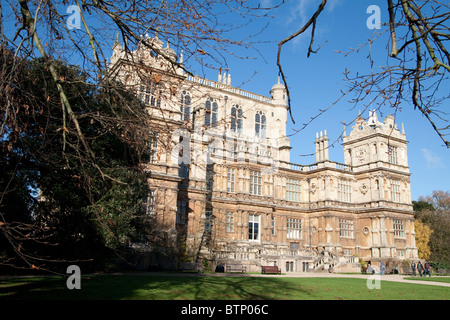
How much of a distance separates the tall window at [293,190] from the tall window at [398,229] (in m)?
10.2

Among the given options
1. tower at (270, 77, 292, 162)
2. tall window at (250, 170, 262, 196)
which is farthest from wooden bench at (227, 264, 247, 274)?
tower at (270, 77, 292, 162)

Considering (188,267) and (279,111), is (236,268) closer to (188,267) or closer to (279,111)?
(188,267)

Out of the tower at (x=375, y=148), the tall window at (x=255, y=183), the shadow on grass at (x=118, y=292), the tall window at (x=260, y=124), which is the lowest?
the shadow on grass at (x=118, y=292)

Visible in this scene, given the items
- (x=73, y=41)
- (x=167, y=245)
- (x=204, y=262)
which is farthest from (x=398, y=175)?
(x=73, y=41)

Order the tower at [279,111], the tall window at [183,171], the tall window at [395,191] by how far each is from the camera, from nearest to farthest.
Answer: the tall window at [183,171] → the tall window at [395,191] → the tower at [279,111]

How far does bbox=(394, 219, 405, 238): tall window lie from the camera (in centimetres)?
3569

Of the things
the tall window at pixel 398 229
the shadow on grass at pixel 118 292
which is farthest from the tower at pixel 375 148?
the shadow on grass at pixel 118 292

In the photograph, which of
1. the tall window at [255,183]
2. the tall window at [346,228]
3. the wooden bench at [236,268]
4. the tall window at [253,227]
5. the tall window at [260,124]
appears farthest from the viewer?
the tall window at [260,124]

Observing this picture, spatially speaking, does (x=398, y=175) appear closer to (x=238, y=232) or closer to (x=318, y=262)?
(x=318, y=262)

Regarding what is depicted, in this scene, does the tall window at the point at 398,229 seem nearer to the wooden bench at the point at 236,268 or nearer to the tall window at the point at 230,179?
the tall window at the point at 230,179

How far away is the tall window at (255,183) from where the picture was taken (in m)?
32.3

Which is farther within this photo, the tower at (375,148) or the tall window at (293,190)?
the tower at (375,148)

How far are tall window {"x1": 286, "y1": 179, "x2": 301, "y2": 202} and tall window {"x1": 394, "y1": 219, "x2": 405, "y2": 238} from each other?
10189mm
